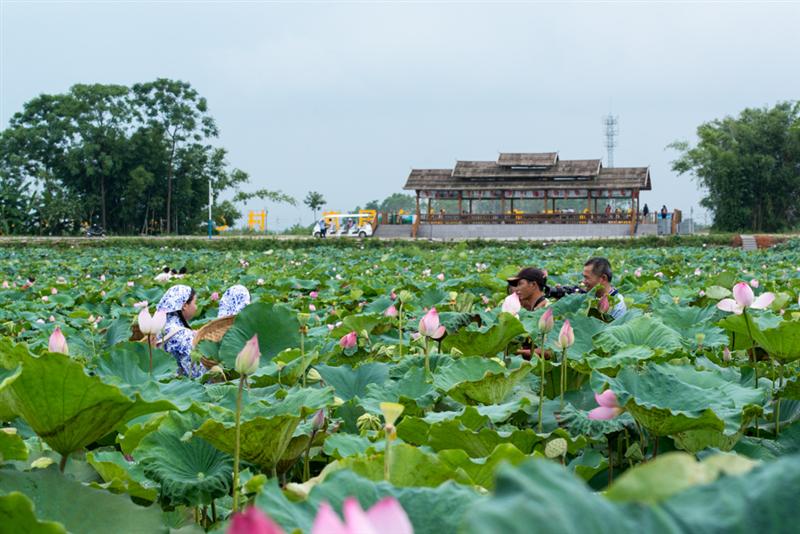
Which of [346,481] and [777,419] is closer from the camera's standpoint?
[346,481]

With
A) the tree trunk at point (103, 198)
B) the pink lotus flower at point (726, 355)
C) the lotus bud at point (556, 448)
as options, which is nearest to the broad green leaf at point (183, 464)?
the lotus bud at point (556, 448)

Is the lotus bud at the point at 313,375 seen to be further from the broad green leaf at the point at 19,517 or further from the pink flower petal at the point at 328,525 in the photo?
the pink flower petal at the point at 328,525

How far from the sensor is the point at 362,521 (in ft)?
1.27

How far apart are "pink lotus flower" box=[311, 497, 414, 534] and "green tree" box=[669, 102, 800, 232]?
112 ft

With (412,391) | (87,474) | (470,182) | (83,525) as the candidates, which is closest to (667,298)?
(412,391)

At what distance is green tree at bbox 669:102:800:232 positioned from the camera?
3238cm

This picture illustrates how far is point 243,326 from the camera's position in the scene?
2363 mm

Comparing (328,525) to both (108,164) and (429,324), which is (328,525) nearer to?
(429,324)

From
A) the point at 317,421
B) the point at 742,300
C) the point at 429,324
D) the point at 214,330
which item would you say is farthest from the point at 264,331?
the point at 742,300

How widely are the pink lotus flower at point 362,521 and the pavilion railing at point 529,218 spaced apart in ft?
92.7

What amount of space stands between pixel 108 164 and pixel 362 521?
109 ft

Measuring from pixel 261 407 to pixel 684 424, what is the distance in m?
0.65

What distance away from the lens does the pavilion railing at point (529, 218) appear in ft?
92.5

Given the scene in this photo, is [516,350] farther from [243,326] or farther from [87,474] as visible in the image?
[87,474]
